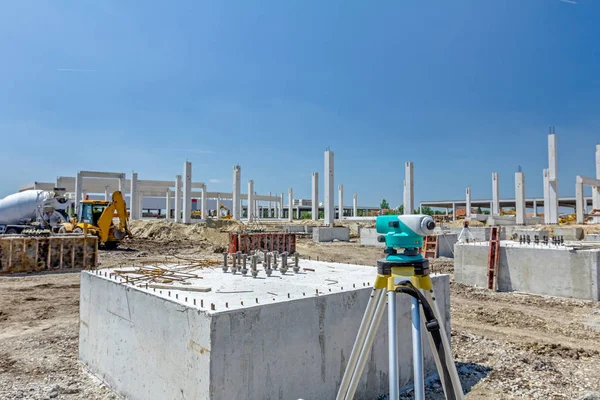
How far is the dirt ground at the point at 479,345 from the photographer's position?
4.54 metres

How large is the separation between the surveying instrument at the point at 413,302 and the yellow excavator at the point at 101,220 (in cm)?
1744

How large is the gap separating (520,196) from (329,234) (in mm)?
19752

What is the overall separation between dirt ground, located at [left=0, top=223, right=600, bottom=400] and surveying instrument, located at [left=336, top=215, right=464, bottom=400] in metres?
2.44

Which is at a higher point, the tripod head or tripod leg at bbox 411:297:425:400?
the tripod head

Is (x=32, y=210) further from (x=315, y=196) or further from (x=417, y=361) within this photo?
(x=417, y=361)

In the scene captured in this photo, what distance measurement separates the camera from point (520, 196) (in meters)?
35.4

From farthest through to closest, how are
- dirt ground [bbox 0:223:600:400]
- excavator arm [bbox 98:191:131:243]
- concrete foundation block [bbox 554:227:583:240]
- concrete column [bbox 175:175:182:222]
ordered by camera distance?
1. concrete column [bbox 175:175:182:222]
2. concrete foundation block [bbox 554:227:583:240]
3. excavator arm [bbox 98:191:131:243]
4. dirt ground [bbox 0:223:600:400]

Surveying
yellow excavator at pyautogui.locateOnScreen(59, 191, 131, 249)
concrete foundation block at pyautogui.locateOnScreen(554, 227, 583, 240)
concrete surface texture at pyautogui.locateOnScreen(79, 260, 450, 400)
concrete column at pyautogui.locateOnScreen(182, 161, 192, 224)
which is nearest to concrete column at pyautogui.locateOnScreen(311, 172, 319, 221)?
concrete column at pyautogui.locateOnScreen(182, 161, 192, 224)

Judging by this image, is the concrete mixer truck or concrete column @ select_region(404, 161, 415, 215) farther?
concrete column @ select_region(404, 161, 415, 215)

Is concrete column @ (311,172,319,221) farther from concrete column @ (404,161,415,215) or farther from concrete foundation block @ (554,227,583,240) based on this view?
concrete foundation block @ (554,227,583,240)

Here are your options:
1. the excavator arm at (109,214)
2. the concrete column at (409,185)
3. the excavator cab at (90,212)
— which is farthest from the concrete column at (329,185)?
the excavator cab at (90,212)

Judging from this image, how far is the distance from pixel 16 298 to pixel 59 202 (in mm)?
14829

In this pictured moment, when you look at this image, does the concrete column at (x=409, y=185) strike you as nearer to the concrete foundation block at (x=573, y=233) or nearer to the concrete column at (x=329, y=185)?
the concrete column at (x=329, y=185)

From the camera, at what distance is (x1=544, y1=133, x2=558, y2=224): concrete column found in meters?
30.8
